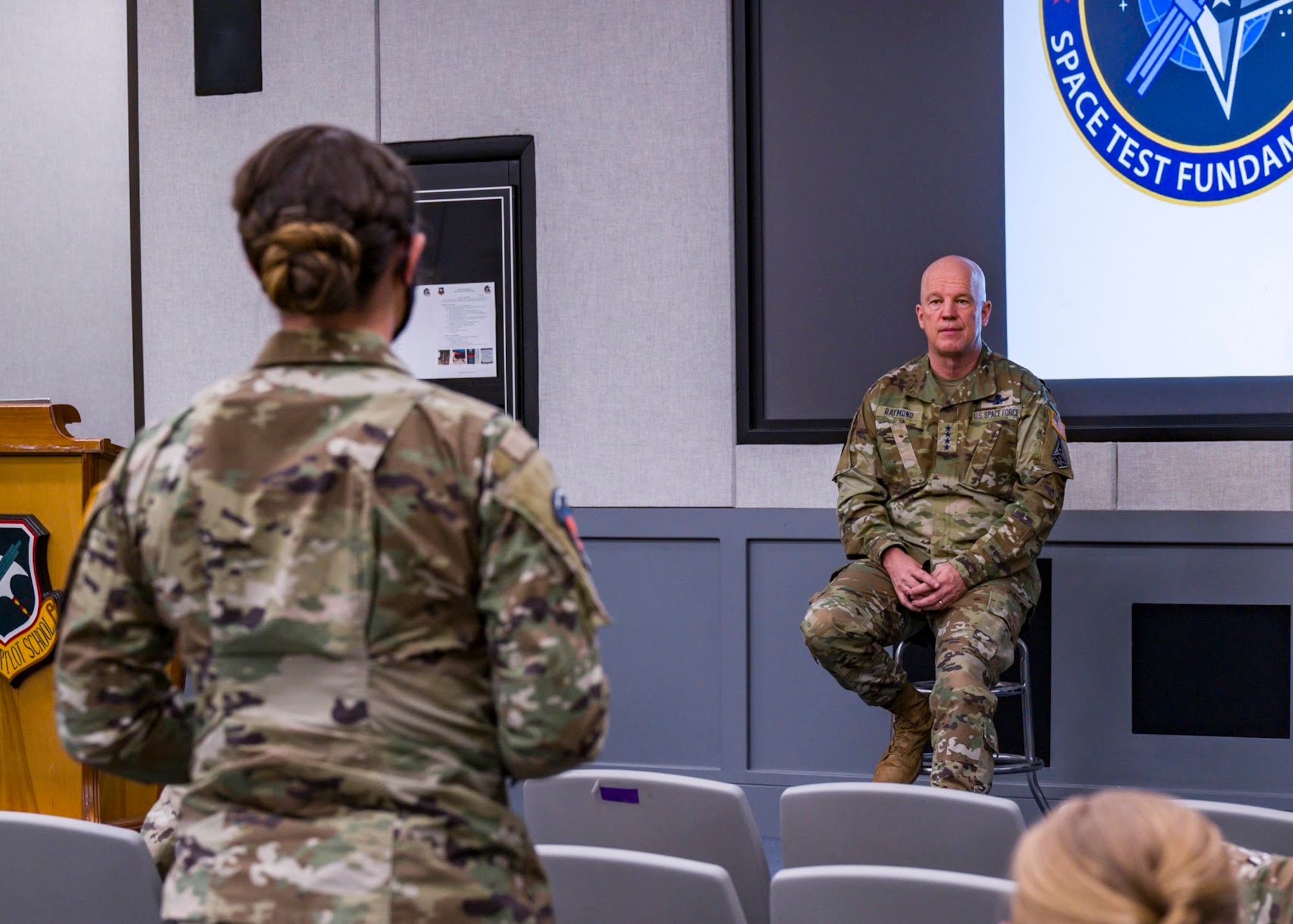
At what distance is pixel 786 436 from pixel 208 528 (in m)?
3.01

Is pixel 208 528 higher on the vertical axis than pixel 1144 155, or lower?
lower

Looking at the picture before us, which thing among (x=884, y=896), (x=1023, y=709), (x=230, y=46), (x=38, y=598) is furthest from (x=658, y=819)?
(x=230, y=46)

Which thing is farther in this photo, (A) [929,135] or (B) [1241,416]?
(A) [929,135]

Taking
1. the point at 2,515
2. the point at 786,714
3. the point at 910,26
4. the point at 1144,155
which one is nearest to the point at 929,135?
the point at 910,26

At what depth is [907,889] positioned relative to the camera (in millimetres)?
1390

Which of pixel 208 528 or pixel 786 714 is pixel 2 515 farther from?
pixel 208 528

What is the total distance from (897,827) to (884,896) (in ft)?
1.36

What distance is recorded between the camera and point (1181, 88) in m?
3.75

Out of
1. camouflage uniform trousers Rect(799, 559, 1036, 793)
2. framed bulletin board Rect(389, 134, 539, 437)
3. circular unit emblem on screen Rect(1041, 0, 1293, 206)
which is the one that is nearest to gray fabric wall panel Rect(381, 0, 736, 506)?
framed bulletin board Rect(389, 134, 539, 437)

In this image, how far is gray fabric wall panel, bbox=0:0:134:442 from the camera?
471cm

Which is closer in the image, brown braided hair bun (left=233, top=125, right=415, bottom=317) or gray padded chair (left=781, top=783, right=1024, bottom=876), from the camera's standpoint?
brown braided hair bun (left=233, top=125, right=415, bottom=317)

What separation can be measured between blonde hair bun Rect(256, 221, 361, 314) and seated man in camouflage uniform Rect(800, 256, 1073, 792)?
2.25m

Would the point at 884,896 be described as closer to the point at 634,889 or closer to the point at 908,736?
Answer: the point at 634,889

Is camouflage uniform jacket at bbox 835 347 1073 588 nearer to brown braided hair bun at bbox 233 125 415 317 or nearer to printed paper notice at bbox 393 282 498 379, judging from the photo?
printed paper notice at bbox 393 282 498 379
